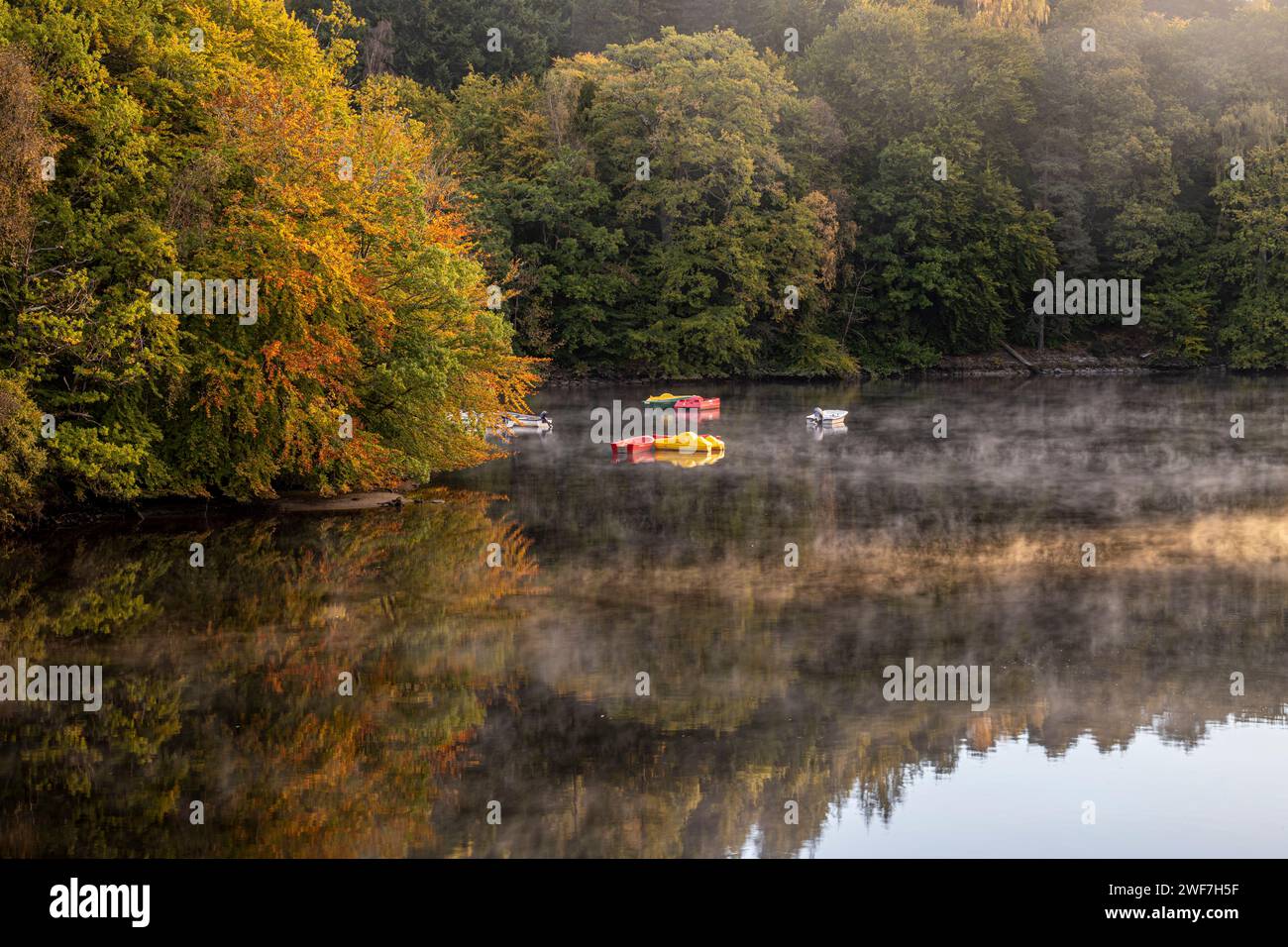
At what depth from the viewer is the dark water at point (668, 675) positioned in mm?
13555

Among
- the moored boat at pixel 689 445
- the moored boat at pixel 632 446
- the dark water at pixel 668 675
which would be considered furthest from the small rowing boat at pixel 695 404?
the dark water at pixel 668 675

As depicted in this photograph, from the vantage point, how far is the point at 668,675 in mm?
18438

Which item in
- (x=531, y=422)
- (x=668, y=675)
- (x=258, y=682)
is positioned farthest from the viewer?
(x=531, y=422)

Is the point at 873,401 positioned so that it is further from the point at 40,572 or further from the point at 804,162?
the point at 40,572

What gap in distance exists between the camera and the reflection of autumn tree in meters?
13.6

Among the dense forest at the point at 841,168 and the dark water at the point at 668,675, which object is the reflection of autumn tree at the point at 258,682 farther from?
the dense forest at the point at 841,168

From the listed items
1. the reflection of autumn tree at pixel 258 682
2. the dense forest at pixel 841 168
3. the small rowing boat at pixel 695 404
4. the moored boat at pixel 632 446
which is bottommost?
the reflection of autumn tree at pixel 258 682

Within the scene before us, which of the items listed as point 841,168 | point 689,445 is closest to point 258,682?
point 689,445

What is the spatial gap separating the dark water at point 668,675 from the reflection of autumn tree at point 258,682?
0.06 meters

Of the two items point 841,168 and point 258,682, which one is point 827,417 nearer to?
point 841,168

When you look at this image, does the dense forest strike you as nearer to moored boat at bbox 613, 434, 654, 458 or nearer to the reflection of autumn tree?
moored boat at bbox 613, 434, 654, 458

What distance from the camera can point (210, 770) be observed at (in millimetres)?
14938

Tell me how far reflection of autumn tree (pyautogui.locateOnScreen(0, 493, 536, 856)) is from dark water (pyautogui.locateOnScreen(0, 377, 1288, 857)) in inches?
2.4

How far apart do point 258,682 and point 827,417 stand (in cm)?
3365
